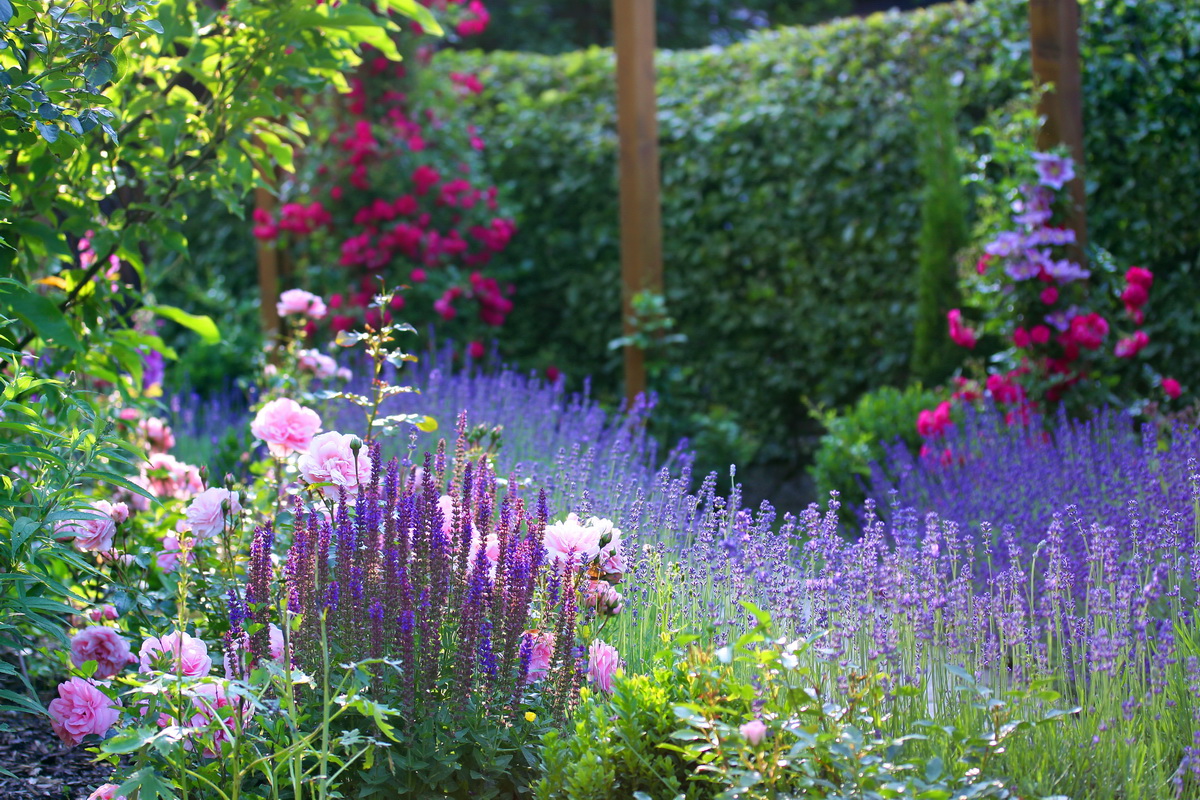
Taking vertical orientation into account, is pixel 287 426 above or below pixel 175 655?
above

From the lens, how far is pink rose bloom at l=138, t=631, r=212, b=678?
5.82ft

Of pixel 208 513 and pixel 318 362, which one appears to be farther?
pixel 318 362

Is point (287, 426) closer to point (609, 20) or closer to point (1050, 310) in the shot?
point (1050, 310)

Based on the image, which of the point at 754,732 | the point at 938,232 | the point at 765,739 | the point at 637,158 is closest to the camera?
the point at 754,732

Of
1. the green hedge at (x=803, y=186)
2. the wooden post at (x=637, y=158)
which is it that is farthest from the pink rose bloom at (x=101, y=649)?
the green hedge at (x=803, y=186)

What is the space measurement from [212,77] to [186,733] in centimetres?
183

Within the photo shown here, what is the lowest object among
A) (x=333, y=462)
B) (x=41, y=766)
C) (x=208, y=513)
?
(x=41, y=766)

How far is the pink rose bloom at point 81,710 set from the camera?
189 centimetres

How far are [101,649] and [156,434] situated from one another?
1399 millimetres

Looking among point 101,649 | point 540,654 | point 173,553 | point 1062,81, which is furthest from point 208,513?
point 1062,81

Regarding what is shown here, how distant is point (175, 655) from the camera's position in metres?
1.82

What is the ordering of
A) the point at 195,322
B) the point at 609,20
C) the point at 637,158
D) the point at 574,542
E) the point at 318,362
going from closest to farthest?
the point at 574,542
the point at 195,322
the point at 318,362
the point at 637,158
the point at 609,20

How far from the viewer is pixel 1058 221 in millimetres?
4277

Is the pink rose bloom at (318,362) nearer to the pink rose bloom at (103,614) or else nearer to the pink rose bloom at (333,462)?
the pink rose bloom at (103,614)
